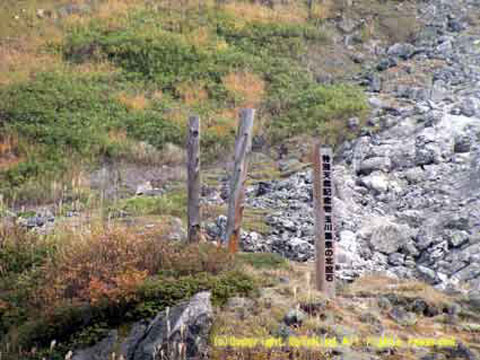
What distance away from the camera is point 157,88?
20906 mm

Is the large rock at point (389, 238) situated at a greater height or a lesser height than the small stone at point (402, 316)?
lesser

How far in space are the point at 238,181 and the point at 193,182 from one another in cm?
55

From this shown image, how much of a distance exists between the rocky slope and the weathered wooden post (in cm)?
259

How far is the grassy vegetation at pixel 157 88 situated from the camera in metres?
17.7

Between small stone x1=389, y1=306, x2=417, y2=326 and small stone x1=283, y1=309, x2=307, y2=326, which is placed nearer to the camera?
small stone x1=283, y1=309, x2=307, y2=326

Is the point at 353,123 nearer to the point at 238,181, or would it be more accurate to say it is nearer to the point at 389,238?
the point at 389,238

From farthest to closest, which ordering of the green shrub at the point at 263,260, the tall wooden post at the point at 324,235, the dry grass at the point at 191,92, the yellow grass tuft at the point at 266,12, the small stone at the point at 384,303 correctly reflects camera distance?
the yellow grass tuft at the point at 266,12, the dry grass at the point at 191,92, the green shrub at the point at 263,260, the small stone at the point at 384,303, the tall wooden post at the point at 324,235

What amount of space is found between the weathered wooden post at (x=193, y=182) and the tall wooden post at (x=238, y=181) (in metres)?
0.41

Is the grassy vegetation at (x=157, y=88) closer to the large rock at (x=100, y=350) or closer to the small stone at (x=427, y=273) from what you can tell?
the small stone at (x=427, y=273)

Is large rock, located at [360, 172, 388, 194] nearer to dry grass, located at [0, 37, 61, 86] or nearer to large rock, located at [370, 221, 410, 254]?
large rock, located at [370, 221, 410, 254]

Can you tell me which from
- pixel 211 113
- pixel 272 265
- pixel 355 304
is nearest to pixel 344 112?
pixel 211 113

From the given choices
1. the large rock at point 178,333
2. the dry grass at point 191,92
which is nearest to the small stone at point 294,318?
the large rock at point 178,333

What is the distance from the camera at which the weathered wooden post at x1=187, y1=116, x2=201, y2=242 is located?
909cm

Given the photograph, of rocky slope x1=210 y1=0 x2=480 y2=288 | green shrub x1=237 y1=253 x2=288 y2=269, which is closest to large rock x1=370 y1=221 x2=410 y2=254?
rocky slope x1=210 y1=0 x2=480 y2=288
